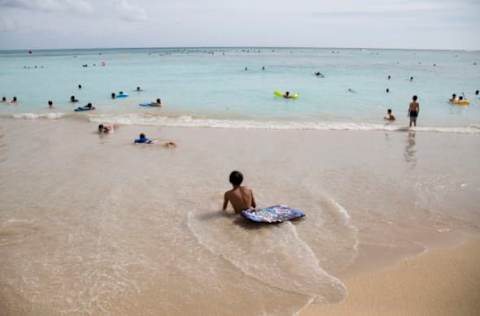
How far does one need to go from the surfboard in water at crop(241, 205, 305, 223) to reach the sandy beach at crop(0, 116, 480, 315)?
0.17 metres

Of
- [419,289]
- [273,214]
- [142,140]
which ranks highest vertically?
[142,140]

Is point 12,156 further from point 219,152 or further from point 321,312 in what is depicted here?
point 321,312

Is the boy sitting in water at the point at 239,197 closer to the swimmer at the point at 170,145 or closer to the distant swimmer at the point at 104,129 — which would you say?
the swimmer at the point at 170,145

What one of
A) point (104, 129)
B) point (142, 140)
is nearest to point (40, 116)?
point (104, 129)

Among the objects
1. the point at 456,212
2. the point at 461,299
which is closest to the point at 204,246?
the point at 461,299

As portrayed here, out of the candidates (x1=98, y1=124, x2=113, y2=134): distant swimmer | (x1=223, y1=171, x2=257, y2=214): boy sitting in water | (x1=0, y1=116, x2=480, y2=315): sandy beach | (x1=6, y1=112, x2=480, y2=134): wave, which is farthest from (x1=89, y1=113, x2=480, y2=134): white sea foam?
(x1=223, y1=171, x2=257, y2=214): boy sitting in water

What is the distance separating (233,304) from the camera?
16.6 feet

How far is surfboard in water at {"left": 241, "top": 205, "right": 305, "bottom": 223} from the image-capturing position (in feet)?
24.1

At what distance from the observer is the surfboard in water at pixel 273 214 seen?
7334mm

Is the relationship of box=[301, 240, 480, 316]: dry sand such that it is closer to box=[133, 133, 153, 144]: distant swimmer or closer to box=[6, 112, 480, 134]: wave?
box=[133, 133, 153, 144]: distant swimmer

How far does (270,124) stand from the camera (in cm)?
1880

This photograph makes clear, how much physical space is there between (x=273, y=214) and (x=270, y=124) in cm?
1162

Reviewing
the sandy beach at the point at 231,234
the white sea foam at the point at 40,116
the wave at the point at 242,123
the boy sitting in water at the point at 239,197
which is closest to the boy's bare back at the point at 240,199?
the boy sitting in water at the point at 239,197

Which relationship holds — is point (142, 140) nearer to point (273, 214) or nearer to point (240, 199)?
point (240, 199)
